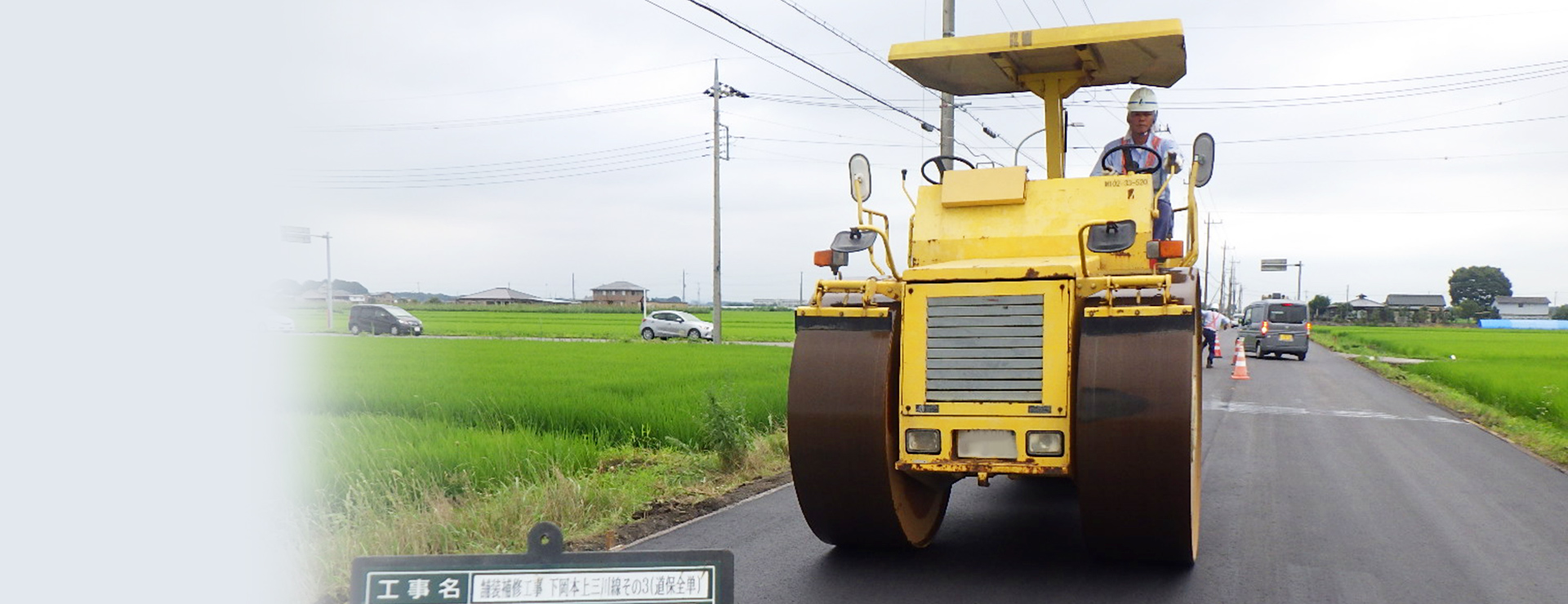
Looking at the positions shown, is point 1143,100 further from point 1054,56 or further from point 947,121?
point 947,121

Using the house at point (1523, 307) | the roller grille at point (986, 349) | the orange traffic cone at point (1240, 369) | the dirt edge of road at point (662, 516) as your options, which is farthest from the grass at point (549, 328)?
the house at point (1523, 307)

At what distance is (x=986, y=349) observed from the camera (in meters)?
5.32

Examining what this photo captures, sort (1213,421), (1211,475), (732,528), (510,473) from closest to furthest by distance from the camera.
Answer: (732,528)
(510,473)
(1211,475)
(1213,421)

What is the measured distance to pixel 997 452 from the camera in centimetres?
527

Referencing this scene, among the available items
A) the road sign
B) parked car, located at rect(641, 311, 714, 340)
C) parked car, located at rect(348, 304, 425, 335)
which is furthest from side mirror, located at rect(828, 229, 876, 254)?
parked car, located at rect(348, 304, 425, 335)

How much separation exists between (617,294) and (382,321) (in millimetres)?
67993

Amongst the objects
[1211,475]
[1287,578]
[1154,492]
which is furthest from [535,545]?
[1211,475]

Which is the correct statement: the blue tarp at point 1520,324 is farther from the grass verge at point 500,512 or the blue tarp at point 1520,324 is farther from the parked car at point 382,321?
the grass verge at point 500,512

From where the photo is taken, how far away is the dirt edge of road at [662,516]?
6254 millimetres

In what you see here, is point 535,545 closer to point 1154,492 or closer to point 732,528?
point 1154,492

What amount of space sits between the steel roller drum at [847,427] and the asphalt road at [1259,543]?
12.1 inches

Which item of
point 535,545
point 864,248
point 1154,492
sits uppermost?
point 864,248

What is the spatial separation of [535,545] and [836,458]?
9.82 ft

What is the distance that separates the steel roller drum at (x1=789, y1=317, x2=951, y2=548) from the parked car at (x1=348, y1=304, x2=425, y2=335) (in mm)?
39029
